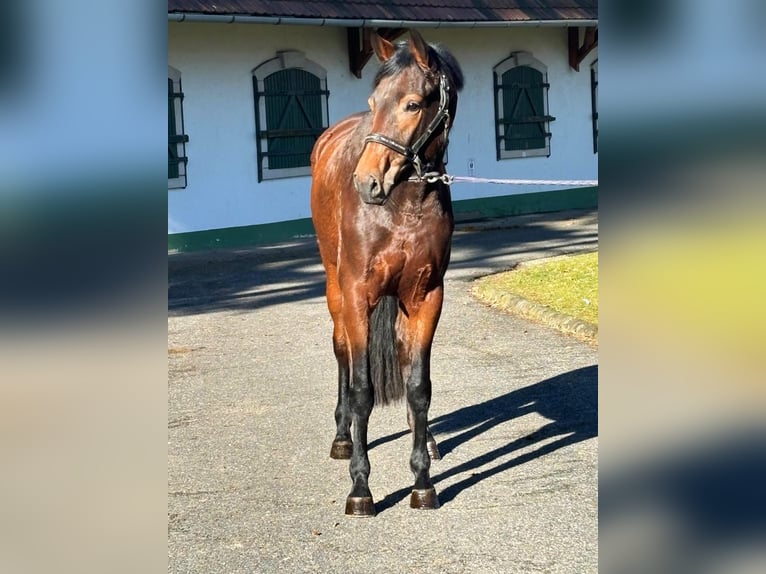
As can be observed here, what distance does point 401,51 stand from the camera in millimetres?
4734

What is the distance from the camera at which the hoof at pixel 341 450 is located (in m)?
5.96

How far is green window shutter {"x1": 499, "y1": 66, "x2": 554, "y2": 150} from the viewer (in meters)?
19.1

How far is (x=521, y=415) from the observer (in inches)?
267

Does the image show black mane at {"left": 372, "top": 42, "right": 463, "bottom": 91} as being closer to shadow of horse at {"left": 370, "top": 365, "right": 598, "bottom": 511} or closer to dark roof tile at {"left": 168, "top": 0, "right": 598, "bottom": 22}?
shadow of horse at {"left": 370, "top": 365, "right": 598, "bottom": 511}

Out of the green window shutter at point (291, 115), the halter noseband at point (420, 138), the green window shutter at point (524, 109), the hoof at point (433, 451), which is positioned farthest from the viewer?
the green window shutter at point (524, 109)

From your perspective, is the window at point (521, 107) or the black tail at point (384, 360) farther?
the window at point (521, 107)

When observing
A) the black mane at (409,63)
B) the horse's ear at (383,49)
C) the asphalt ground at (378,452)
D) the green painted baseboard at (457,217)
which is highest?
the horse's ear at (383,49)

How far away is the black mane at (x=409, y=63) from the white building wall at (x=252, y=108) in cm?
1006

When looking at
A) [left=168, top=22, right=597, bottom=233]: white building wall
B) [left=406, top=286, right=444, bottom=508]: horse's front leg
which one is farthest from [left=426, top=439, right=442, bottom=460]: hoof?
[left=168, top=22, right=597, bottom=233]: white building wall

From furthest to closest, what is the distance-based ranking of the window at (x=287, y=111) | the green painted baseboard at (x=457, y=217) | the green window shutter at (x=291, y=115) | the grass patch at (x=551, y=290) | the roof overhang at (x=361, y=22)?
the green window shutter at (x=291, y=115)
the window at (x=287, y=111)
the green painted baseboard at (x=457, y=217)
the roof overhang at (x=361, y=22)
the grass patch at (x=551, y=290)

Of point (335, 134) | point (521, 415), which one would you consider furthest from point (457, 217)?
point (335, 134)

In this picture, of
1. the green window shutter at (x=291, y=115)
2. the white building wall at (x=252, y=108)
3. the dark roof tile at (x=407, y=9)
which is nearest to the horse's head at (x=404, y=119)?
the dark roof tile at (x=407, y=9)

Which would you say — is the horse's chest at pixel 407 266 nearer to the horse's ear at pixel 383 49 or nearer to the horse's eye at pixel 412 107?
the horse's eye at pixel 412 107
